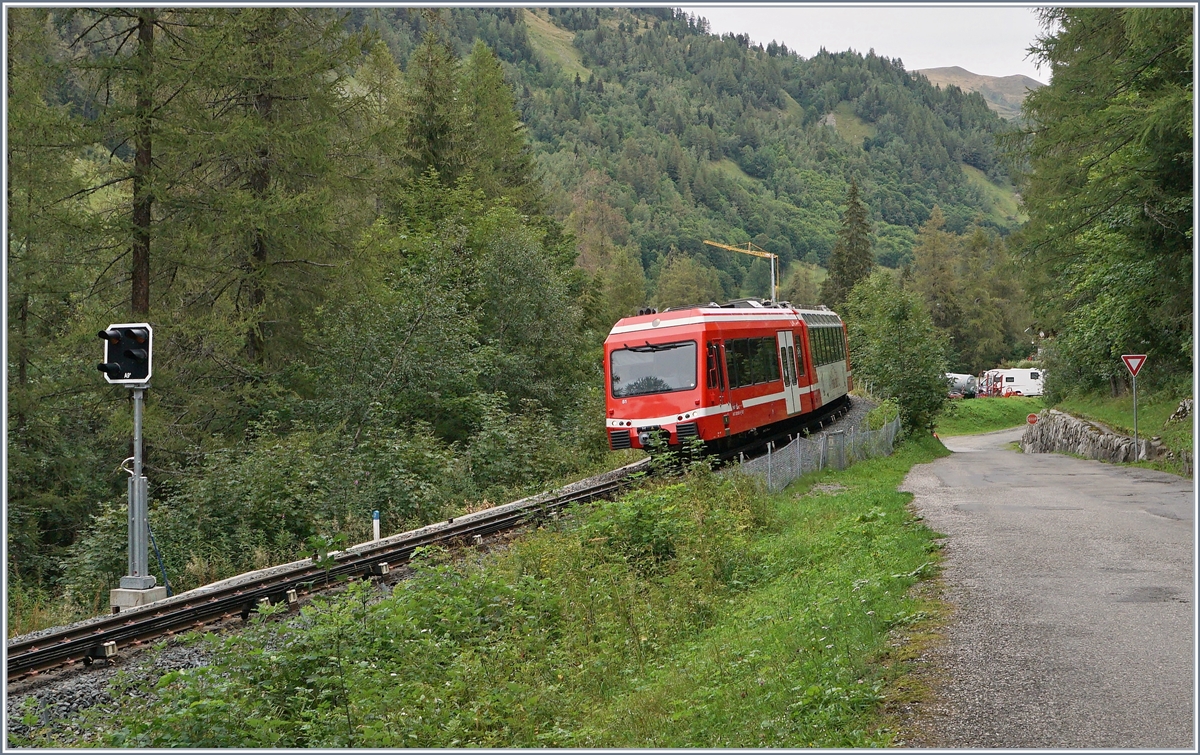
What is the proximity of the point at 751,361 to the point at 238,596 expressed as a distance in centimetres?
1423

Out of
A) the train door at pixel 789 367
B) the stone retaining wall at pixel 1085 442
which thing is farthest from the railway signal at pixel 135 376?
the stone retaining wall at pixel 1085 442

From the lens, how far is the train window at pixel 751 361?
22109 millimetres

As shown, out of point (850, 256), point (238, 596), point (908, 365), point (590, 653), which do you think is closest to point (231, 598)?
point (238, 596)

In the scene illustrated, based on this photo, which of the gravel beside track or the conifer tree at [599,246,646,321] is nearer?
the gravel beside track

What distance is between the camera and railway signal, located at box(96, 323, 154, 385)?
1268 centimetres

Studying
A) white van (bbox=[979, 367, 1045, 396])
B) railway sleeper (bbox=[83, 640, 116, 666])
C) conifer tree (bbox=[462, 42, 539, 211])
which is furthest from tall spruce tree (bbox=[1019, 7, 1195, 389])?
white van (bbox=[979, 367, 1045, 396])

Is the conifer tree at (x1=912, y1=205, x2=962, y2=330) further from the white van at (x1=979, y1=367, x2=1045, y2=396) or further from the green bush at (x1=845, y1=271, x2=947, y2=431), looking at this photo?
the green bush at (x1=845, y1=271, x2=947, y2=431)

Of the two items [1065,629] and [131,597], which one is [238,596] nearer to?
[131,597]

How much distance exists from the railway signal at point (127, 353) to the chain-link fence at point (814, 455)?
9143 millimetres

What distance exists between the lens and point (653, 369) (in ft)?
70.4

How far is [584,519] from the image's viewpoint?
14664 millimetres

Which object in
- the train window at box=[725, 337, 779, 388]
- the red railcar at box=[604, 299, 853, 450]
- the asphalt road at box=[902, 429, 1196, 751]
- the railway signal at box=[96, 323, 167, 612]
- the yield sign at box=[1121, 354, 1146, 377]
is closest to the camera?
the asphalt road at box=[902, 429, 1196, 751]

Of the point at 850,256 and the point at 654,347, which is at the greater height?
the point at 850,256

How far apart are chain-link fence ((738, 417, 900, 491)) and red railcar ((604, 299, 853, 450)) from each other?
47.6 inches
